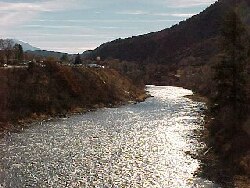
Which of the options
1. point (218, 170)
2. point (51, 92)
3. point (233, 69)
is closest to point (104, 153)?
point (218, 170)

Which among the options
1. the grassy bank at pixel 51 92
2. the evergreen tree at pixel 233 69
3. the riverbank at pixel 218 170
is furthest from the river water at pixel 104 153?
the grassy bank at pixel 51 92

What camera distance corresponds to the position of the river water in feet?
115

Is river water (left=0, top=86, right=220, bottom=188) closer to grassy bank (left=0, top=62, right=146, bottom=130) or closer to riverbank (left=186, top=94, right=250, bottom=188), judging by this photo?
riverbank (left=186, top=94, right=250, bottom=188)

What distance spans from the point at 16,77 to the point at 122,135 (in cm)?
3599

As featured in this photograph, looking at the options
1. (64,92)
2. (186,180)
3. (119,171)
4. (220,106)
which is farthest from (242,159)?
(64,92)

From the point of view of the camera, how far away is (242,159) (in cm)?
3741

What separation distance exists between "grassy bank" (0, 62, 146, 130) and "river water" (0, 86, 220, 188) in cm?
732

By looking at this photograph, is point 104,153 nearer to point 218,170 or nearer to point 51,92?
point 218,170

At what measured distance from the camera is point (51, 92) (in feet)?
281

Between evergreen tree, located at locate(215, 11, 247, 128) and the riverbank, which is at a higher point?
evergreen tree, located at locate(215, 11, 247, 128)

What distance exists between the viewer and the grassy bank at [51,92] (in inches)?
2904

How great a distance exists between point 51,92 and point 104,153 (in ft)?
140

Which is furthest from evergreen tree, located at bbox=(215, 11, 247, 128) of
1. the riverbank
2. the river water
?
the river water

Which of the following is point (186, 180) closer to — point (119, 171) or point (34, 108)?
point (119, 171)
